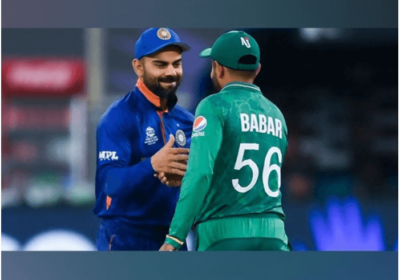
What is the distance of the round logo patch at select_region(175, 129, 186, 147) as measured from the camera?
16.1ft

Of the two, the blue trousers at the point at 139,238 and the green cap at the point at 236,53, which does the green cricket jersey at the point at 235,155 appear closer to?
the green cap at the point at 236,53

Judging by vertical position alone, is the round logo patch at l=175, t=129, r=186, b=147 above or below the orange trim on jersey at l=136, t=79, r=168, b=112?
below

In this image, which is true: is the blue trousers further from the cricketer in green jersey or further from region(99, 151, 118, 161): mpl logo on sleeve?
the cricketer in green jersey

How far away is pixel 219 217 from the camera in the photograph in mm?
4055

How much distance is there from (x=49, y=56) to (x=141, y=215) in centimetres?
152

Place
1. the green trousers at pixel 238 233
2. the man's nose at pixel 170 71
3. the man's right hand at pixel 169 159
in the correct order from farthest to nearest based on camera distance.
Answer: the man's nose at pixel 170 71 < the man's right hand at pixel 169 159 < the green trousers at pixel 238 233

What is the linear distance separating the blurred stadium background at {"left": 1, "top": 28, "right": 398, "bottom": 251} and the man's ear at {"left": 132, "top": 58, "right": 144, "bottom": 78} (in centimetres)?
25

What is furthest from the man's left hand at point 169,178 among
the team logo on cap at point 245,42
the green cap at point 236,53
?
the team logo on cap at point 245,42

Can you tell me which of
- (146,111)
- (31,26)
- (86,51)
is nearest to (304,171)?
(146,111)

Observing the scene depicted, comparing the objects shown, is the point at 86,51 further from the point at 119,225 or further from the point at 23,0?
the point at 119,225

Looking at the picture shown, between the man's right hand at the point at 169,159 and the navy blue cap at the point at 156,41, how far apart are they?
67 cm

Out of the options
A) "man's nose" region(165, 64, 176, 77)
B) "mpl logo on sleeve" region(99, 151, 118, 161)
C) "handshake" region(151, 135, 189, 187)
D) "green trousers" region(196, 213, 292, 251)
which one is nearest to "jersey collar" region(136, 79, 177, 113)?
"man's nose" region(165, 64, 176, 77)

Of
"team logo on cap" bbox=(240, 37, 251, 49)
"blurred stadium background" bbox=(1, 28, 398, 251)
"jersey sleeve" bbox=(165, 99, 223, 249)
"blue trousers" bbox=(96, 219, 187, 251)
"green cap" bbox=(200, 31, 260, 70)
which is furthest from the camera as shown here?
"blurred stadium background" bbox=(1, 28, 398, 251)

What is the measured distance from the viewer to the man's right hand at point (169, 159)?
4.73 metres
